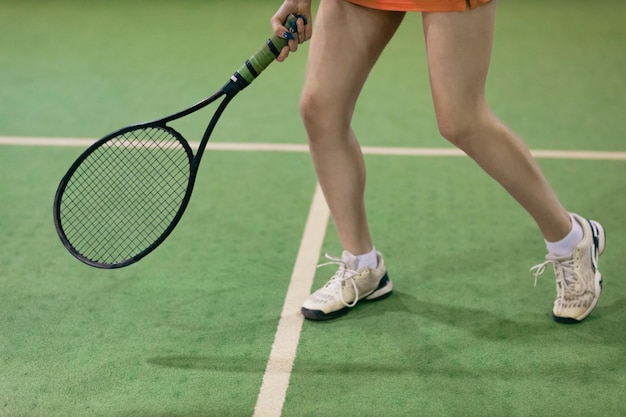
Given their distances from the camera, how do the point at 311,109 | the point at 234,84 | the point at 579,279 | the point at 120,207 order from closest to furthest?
the point at 234,84 → the point at 311,109 → the point at 579,279 → the point at 120,207

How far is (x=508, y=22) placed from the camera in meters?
5.98

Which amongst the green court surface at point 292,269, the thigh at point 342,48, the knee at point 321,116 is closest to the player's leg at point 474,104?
the thigh at point 342,48

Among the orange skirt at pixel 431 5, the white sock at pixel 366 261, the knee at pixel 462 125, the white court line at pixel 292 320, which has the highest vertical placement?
the orange skirt at pixel 431 5

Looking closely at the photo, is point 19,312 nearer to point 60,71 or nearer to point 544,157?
point 544,157

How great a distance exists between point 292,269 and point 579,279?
2.87 ft

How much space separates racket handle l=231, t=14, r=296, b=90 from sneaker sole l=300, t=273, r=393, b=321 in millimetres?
681

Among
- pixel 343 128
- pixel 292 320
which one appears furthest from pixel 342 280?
pixel 343 128

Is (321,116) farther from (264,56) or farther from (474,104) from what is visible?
(474,104)

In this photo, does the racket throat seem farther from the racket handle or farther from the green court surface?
the green court surface

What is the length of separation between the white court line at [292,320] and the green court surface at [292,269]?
13 millimetres

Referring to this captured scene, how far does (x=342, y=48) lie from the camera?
238 centimetres

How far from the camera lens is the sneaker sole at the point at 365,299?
262 centimetres

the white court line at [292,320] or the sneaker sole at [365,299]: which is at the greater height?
the white court line at [292,320]

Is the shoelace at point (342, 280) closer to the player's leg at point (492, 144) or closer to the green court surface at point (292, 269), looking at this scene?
the green court surface at point (292, 269)
